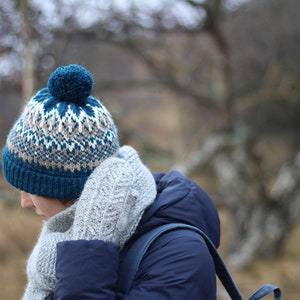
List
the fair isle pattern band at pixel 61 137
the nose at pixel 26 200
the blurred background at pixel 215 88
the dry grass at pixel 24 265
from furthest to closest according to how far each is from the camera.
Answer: the dry grass at pixel 24 265
the blurred background at pixel 215 88
the nose at pixel 26 200
the fair isle pattern band at pixel 61 137

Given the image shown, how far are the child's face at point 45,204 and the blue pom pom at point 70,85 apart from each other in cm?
27

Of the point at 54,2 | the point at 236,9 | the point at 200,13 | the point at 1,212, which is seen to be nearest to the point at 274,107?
the point at 236,9

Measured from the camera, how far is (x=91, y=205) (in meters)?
1.25

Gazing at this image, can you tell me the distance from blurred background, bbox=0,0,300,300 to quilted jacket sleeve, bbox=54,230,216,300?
7.20ft

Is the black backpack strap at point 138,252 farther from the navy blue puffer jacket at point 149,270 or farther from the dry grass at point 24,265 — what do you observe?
the dry grass at point 24,265

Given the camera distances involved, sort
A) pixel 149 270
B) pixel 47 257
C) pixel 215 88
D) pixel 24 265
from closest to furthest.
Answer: pixel 149 270 → pixel 47 257 → pixel 24 265 → pixel 215 88

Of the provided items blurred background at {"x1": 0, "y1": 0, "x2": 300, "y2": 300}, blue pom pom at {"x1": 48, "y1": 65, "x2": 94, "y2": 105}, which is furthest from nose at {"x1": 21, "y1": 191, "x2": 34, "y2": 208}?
blurred background at {"x1": 0, "y1": 0, "x2": 300, "y2": 300}

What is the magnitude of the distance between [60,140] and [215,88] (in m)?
4.80

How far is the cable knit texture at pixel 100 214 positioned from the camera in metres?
1.24

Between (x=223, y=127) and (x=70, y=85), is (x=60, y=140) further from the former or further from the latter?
(x=223, y=127)

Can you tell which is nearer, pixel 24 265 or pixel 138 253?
pixel 138 253

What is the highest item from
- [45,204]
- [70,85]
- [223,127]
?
[70,85]

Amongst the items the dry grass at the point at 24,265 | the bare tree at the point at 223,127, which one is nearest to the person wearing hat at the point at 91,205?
the bare tree at the point at 223,127

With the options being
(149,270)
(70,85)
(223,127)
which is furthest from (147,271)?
(223,127)
